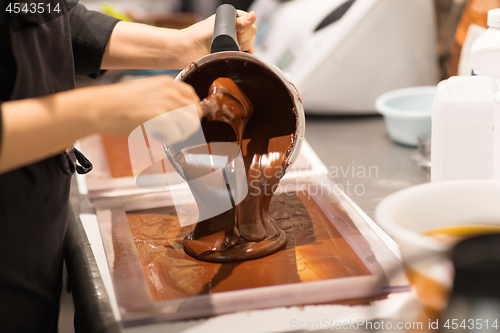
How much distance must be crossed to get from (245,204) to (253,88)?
0.68 ft

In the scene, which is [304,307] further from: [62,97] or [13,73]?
[13,73]

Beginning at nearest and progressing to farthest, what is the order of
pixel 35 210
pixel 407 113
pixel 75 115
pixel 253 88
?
1. pixel 75 115
2. pixel 35 210
3. pixel 253 88
4. pixel 407 113

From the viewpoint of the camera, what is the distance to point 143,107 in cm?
57


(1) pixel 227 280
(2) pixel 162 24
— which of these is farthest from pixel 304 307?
(2) pixel 162 24

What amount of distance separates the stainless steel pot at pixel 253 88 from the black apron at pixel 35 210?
8.3 inches

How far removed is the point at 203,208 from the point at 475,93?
0.52 meters

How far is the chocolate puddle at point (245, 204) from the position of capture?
0.83 metres

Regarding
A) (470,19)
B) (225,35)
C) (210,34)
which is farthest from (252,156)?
(470,19)

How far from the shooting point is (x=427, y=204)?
24.3 inches

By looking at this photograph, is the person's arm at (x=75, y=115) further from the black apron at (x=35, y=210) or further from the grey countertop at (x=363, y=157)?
the grey countertop at (x=363, y=157)

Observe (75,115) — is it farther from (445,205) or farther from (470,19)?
(470,19)

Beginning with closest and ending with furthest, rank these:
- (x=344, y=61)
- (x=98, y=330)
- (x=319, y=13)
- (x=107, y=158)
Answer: (x=98, y=330)
(x=107, y=158)
(x=344, y=61)
(x=319, y=13)

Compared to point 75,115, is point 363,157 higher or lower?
lower

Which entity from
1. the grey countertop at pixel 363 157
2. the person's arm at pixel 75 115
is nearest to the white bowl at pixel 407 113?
the grey countertop at pixel 363 157
